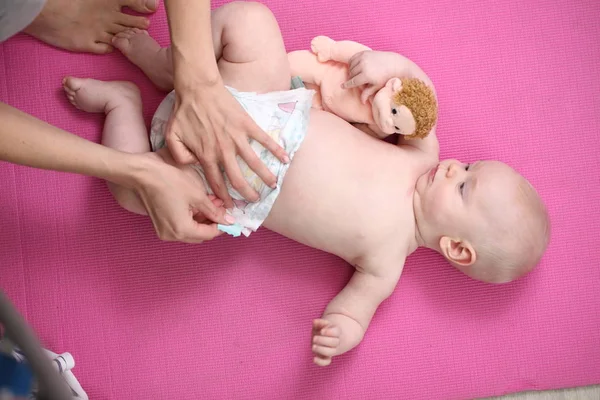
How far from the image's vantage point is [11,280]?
1.24 meters

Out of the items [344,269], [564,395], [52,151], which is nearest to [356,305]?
[344,269]

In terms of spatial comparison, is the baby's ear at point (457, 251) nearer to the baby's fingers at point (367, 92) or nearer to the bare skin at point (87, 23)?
the baby's fingers at point (367, 92)

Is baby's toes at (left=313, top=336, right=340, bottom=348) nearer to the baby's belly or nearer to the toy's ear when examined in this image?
the baby's belly

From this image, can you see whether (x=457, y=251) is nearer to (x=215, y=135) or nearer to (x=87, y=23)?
(x=215, y=135)

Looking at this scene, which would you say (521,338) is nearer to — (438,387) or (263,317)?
(438,387)

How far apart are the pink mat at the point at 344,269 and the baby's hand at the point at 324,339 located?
16cm

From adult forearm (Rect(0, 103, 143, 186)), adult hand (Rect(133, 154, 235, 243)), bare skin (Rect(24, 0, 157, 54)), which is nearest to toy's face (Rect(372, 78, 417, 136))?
adult hand (Rect(133, 154, 235, 243))

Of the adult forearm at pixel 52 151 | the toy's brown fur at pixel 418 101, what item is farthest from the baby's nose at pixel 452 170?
the adult forearm at pixel 52 151

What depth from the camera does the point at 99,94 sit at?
119 centimetres

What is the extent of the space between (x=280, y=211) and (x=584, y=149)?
0.73m

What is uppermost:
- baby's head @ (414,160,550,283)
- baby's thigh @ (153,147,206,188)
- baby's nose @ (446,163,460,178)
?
baby's thigh @ (153,147,206,188)

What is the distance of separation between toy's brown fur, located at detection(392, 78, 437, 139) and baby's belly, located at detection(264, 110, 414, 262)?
13cm

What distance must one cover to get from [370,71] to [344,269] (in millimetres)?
438

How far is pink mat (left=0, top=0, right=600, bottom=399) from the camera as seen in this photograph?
125 cm
